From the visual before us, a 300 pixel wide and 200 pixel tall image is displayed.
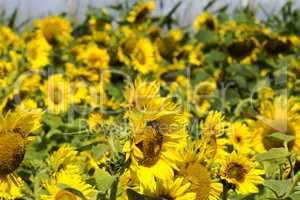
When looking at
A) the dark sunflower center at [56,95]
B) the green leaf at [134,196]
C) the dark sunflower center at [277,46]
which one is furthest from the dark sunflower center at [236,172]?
the dark sunflower center at [277,46]

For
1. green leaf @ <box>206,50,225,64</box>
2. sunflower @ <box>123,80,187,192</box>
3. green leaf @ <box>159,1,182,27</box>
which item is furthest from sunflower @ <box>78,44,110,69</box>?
sunflower @ <box>123,80,187,192</box>

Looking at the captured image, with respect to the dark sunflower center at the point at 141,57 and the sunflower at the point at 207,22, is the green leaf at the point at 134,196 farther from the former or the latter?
the sunflower at the point at 207,22

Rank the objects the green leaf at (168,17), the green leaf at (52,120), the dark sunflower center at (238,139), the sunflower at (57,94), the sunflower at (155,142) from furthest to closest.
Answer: the green leaf at (168,17) → the sunflower at (57,94) → the green leaf at (52,120) → the dark sunflower center at (238,139) → the sunflower at (155,142)

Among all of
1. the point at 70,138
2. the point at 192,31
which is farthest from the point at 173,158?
the point at 192,31

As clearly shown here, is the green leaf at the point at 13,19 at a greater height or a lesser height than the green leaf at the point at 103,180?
greater

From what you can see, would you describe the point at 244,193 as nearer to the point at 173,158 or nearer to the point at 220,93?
the point at 173,158

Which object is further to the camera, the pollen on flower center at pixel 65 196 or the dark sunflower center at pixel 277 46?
the dark sunflower center at pixel 277 46
